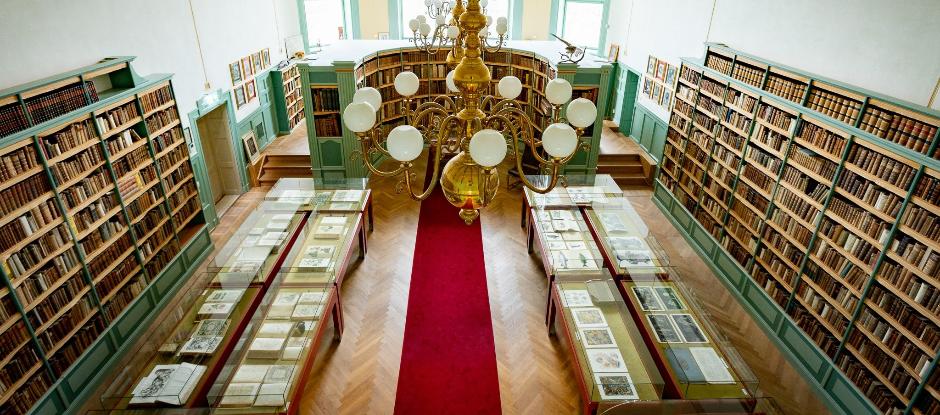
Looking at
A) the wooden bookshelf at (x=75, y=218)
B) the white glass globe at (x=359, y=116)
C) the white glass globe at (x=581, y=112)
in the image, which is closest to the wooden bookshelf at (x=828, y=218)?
the white glass globe at (x=581, y=112)

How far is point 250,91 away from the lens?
10102 mm

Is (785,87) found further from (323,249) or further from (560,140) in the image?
(323,249)

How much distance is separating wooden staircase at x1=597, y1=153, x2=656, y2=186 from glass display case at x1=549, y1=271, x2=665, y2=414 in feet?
16.7

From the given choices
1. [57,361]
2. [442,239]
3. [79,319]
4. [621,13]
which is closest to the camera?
[57,361]

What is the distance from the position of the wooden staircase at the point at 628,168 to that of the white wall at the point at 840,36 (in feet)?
7.94

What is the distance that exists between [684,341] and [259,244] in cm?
506

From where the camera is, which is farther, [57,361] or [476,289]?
[476,289]

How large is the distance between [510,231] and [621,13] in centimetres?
698

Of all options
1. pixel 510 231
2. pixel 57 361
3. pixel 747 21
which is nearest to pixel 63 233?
pixel 57 361

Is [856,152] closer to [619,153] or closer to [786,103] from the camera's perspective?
[786,103]

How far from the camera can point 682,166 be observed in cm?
832

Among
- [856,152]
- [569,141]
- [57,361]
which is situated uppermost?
[569,141]

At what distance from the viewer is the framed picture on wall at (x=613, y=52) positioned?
12242 millimetres

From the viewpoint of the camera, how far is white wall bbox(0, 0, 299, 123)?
4.76 metres
